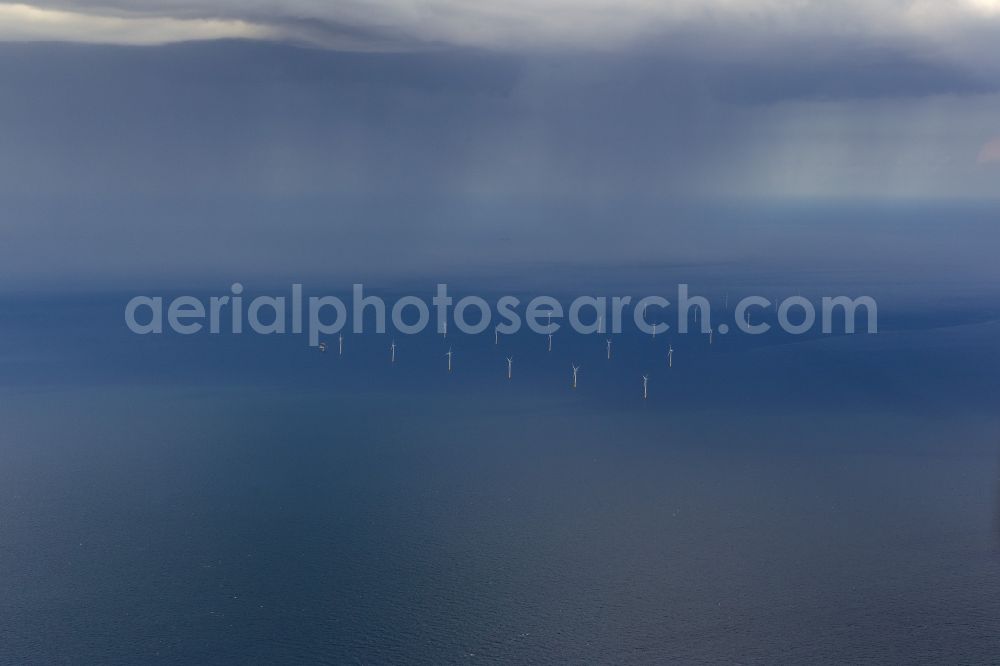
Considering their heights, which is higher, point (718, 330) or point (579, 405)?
point (718, 330)

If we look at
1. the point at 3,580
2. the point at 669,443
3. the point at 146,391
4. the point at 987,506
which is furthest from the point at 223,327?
the point at 987,506

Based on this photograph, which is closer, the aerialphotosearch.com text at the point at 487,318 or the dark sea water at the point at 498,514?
the dark sea water at the point at 498,514

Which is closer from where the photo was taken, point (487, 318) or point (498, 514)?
point (498, 514)

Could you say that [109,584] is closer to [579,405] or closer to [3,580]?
[3,580]

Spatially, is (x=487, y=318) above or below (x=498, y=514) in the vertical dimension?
above
